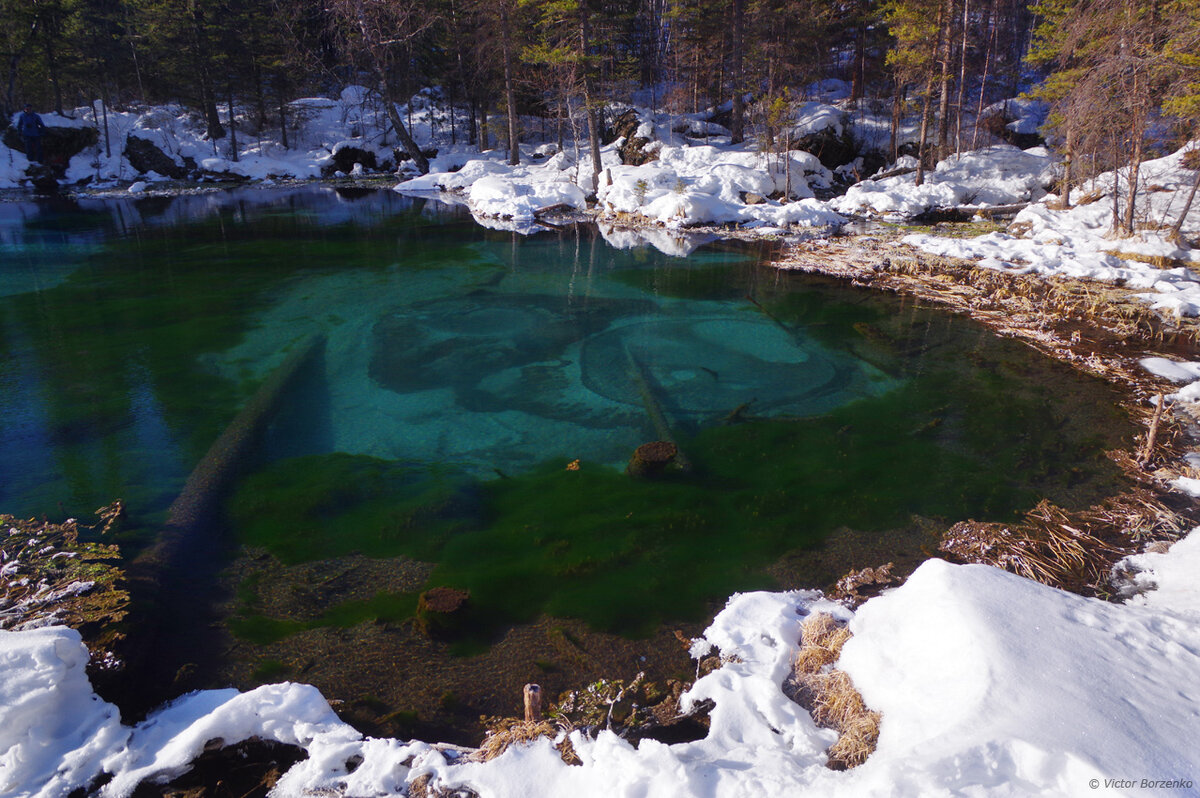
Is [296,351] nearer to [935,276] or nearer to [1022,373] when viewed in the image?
[1022,373]

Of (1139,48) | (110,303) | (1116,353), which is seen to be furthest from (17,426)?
(1139,48)

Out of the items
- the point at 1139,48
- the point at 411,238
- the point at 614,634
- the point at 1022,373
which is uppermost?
the point at 1139,48

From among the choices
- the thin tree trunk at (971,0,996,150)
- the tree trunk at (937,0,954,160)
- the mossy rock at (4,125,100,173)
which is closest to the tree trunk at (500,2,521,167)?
the tree trunk at (937,0,954,160)

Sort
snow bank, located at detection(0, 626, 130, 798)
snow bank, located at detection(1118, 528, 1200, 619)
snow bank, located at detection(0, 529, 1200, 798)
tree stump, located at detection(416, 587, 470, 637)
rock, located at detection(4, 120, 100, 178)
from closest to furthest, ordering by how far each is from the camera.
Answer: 1. snow bank, located at detection(0, 529, 1200, 798)
2. snow bank, located at detection(0, 626, 130, 798)
3. snow bank, located at detection(1118, 528, 1200, 619)
4. tree stump, located at detection(416, 587, 470, 637)
5. rock, located at detection(4, 120, 100, 178)

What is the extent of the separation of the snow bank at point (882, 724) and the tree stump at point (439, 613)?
3.14 feet

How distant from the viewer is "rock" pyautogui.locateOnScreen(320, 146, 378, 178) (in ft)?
129

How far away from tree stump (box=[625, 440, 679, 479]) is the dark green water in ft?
0.74

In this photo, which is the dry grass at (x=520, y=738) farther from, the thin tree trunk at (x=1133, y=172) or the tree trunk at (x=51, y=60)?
the tree trunk at (x=51, y=60)

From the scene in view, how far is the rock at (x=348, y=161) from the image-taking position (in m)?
39.4

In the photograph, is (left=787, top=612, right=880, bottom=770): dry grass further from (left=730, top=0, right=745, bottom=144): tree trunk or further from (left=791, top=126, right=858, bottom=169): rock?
(left=730, top=0, right=745, bottom=144): tree trunk

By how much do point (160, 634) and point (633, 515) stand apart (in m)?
3.91

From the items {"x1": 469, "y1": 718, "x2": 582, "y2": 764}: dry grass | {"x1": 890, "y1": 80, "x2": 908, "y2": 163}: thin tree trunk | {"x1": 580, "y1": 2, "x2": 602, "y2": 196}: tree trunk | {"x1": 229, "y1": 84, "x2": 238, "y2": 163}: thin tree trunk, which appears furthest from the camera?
{"x1": 229, "y1": 84, "x2": 238, "y2": 163}: thin tree trunk

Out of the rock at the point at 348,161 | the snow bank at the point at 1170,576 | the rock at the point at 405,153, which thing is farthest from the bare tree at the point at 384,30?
the snow bank at the point at 1170,576

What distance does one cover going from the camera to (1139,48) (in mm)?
12836
